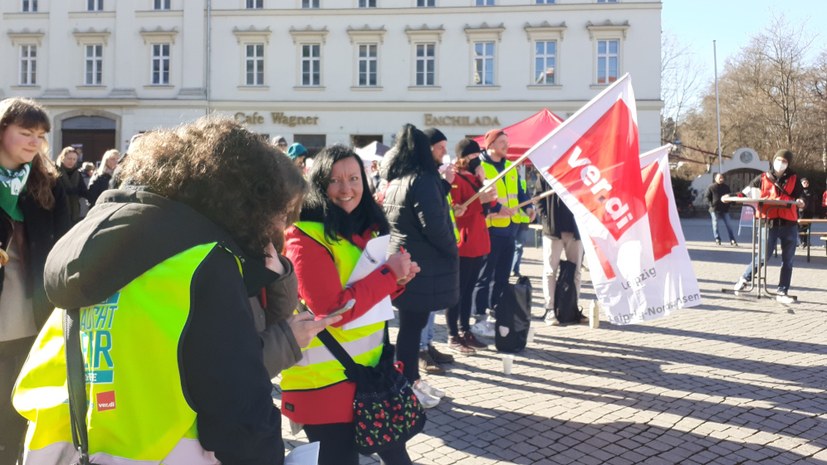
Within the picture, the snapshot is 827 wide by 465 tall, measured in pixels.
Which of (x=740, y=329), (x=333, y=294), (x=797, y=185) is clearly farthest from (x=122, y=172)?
(x=797, y=185)

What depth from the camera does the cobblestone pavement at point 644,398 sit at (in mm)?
4484

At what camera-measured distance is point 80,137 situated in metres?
33.5

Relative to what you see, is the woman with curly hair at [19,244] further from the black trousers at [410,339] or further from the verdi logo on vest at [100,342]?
the black trousers at [410,339]

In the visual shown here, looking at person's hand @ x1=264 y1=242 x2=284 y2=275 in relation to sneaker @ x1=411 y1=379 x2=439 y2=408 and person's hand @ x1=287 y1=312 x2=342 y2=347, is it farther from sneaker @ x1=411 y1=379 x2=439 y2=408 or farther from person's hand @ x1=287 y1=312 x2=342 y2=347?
sneaker @ x1=411 y1=379 x2=439 y2=408

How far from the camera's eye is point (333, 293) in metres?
2.93

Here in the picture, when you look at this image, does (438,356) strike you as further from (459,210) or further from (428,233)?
(428,233)

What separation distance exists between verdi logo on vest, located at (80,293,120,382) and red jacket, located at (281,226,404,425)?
128cm

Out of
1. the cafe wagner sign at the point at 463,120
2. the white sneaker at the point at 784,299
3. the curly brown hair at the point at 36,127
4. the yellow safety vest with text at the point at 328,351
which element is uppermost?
the cafe wagner sign at the point at 463,120

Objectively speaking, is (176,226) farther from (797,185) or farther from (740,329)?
(797,185)

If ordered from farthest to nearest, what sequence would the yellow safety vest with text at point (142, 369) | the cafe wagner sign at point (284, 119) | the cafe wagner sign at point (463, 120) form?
the cafe wagner sign at point (284, 119)
the cafe wagner sign at point (463, 120)
the yellow safety vest with text at point (142, 369)

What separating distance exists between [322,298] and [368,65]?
3101cm

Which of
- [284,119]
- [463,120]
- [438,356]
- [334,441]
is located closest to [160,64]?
[284,119]

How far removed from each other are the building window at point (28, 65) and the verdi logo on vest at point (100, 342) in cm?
3769

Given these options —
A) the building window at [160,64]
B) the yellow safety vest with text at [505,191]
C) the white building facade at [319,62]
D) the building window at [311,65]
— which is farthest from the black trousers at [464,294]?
the building window at [160,64]
